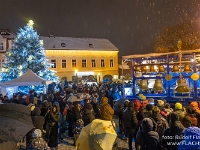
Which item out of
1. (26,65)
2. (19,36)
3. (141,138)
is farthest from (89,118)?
(19,36)

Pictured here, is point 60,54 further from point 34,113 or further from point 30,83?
point 34,113

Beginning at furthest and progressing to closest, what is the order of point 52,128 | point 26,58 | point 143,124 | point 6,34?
point 6,34, point 26,58, point 52,128, point 143,124

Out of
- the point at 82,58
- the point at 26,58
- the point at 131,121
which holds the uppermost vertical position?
the point at 82,58

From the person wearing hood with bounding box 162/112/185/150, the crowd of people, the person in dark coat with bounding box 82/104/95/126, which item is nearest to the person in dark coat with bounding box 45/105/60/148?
the crowd of people

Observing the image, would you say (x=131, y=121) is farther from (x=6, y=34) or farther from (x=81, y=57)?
(x=81, y=57)

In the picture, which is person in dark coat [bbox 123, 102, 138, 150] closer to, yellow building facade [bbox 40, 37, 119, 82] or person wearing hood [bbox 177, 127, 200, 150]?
person wearing hood [bbox 177, 127, 200, 150]

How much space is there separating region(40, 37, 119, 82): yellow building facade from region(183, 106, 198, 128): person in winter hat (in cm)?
3759

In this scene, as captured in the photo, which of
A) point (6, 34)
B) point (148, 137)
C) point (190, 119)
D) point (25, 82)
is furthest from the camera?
point (6, 34)

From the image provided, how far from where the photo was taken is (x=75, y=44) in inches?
Result: 1870

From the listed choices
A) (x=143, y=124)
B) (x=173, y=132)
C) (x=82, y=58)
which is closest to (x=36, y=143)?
(x=143, y=124)

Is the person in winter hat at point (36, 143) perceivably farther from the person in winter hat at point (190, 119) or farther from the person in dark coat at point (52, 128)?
the person in winter hat at point (190, 119)

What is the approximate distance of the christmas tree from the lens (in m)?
24.7

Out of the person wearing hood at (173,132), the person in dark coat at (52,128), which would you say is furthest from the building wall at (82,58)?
the person wearing hood at (173,132)

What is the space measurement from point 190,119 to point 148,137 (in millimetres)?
1781
